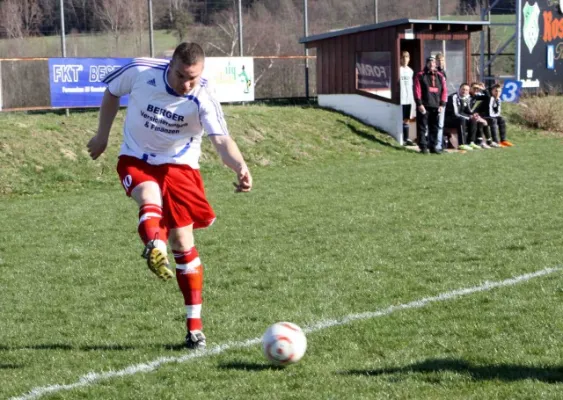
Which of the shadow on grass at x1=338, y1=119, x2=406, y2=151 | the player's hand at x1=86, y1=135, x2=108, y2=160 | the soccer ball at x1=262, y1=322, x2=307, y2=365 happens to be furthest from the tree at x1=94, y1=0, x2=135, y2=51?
the soccer ball at x1=262, y1=322, x2=307, y2=365

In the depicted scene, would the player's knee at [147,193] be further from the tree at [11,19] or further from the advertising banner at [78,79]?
the tree at [11,19]

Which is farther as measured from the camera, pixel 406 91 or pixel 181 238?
pixel 406 91

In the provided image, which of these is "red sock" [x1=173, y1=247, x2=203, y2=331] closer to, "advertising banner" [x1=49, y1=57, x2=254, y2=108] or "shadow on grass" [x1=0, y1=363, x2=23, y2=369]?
"shadow on grass" [x1=0, y1=363, x2=23, y2=369]

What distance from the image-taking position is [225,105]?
21.4 meters

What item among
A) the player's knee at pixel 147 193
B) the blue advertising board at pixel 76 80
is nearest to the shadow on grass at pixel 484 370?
the player's knee at pixel 147 193

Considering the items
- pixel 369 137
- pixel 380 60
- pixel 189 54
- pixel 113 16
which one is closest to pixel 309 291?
pixel 189 54

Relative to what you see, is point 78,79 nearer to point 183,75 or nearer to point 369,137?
point 369,137

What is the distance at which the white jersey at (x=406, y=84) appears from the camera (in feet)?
67.3

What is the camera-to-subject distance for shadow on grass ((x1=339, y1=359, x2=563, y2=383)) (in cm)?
462

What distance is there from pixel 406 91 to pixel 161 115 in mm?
15705

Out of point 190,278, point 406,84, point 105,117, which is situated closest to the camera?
point 190,278

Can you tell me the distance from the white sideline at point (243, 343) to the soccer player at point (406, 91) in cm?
1362

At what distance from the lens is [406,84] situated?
2070cm

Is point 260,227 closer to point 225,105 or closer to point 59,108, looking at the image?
point 59,108
